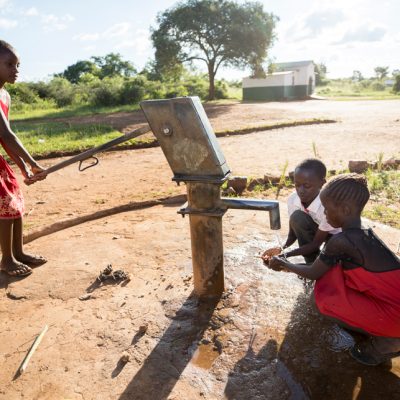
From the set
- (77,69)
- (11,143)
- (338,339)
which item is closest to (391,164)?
(338,339)

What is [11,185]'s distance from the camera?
2324 millimetres

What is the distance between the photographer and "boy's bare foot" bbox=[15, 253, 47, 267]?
8.29ft

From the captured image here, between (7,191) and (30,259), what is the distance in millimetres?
548

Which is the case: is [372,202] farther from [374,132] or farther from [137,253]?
[374,132]

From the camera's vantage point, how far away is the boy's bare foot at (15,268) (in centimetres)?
238

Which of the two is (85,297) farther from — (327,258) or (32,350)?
(327,258)

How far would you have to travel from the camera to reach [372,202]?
343 cm

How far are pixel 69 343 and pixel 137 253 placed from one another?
3.13 ft

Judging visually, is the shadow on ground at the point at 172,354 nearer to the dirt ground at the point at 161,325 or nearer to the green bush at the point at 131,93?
the dirt ground at the point at 161,325

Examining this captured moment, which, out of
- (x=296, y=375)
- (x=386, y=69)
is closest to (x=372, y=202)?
(x=296, y=375)

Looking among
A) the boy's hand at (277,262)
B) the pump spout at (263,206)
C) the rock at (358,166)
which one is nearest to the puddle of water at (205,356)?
the boy's hand at (277,262)

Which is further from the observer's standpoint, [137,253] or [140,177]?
[140,177]

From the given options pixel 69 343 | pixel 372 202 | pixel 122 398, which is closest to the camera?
pixel 122 398

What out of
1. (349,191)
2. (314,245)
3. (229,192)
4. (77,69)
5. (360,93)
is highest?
(77,69)
